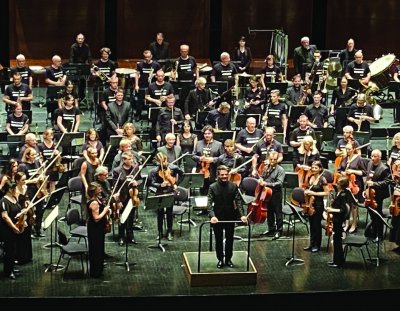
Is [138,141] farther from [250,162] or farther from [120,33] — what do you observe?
[120,33]

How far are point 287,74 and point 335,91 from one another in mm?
4664

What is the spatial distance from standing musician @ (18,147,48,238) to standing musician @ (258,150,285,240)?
127 inches

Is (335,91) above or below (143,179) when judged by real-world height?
above

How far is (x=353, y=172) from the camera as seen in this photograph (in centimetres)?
1510

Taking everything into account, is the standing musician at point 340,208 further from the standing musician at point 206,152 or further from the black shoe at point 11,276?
the black shoe at point 11,276

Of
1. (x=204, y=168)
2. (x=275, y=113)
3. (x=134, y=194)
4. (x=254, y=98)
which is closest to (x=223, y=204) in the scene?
(x=134, y=194)

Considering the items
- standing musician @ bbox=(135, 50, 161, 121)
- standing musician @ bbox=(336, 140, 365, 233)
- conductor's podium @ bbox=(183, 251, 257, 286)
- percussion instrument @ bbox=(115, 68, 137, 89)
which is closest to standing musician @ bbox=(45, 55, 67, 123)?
percussion instrument @ bbox=(115, 68, 137, 89)

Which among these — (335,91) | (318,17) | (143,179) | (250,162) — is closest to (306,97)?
(335,91)

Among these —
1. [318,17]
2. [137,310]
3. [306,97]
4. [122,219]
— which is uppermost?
[318,17]

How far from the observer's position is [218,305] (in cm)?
1321

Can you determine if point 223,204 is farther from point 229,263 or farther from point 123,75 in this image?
point 123,75

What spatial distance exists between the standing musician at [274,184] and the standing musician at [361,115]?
3549 millimetres

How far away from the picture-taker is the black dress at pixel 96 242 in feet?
43.8

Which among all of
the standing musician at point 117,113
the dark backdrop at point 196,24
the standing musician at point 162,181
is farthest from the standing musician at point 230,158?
the dark backdrop at point 196,24
